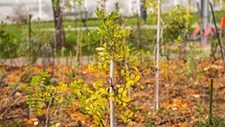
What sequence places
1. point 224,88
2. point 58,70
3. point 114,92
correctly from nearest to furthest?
point 114,92
point 224,88
point 58,70

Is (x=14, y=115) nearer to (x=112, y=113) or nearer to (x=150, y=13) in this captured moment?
(x=150, y=13)

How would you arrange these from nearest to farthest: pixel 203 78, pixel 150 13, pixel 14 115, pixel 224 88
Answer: pixel 14 115 < pixel 150 13 < pixel 224 88 < pixel 203 78

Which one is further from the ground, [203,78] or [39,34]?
[39,34]

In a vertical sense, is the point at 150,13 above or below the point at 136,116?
above

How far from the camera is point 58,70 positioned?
7.17 meters

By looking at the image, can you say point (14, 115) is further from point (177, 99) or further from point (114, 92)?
point (114, 92)

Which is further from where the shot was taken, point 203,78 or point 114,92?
point 203,78

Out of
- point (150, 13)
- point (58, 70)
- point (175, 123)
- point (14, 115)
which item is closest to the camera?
point (175, 123)

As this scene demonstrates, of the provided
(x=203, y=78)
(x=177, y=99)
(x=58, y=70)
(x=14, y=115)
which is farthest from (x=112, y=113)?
(x=58, y=70)

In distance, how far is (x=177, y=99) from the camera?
5180 mm

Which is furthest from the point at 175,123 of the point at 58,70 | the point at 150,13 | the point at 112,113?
the point at 58,70

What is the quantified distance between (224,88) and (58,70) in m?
2.40

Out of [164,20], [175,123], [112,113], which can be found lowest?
[175,123]

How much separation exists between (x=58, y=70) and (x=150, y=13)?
247 centimetres
